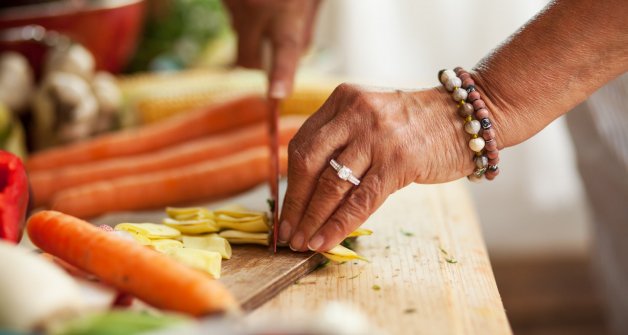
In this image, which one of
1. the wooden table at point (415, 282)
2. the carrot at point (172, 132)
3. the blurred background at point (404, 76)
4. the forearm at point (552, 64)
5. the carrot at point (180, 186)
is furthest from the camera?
the blurred background at point (404, 76)

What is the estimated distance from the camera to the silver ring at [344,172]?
111cm

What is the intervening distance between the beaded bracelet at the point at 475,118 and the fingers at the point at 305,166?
0.54 ft

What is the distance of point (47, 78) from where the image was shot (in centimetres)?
184

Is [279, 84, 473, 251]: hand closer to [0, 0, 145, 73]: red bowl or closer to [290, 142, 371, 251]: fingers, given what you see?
[290, 142, 371, 251]: fingers

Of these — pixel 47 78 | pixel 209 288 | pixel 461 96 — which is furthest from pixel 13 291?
pixel 47 78

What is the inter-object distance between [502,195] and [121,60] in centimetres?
170

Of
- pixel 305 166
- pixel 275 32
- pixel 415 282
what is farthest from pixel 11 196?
pixel 275 32

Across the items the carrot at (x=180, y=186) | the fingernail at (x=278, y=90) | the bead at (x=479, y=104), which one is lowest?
the carrot at (x=180, y=186)

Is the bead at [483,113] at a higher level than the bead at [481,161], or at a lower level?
higher

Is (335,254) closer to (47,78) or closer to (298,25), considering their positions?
(298,25)

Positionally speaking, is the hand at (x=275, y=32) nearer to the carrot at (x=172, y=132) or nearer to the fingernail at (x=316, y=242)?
the carrot at (x=172, y=132)

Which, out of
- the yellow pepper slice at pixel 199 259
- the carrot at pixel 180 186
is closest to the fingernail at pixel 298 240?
the yellow pepper slice at pixel 199 259

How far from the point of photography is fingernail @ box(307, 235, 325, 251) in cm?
112

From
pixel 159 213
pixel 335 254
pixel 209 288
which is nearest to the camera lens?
pixel 209 288
